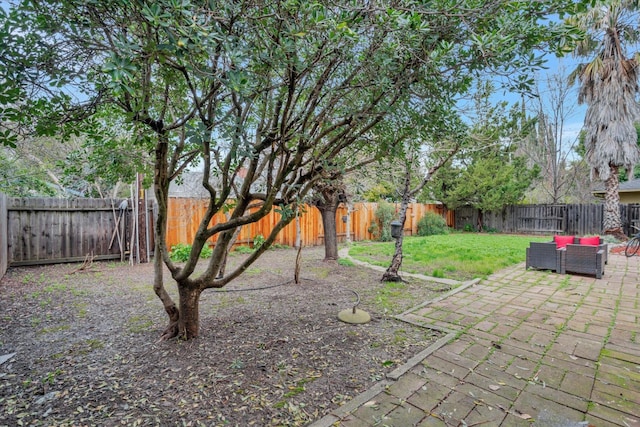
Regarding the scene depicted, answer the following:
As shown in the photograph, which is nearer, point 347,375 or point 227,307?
point 347,375

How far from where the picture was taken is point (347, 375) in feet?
7.98

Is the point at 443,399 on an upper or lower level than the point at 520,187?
lower

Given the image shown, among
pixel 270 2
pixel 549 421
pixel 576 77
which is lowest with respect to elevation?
pixel 549 421

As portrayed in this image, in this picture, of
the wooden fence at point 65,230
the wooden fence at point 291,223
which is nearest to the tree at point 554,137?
the wooden fence at point 291,223

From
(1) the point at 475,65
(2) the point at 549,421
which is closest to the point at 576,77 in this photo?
(1) the point at 475,65

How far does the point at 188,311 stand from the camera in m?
2.92

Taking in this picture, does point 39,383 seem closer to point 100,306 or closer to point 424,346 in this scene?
point 100,306

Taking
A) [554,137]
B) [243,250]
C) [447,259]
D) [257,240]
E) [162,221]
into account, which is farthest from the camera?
[554,137]

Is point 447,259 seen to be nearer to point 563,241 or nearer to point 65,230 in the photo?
point 563,241

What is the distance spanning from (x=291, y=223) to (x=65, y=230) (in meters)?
5.94

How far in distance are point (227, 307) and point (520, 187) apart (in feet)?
51.4

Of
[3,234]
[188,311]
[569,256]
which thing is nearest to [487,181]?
[569,256]

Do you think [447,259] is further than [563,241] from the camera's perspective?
Yes

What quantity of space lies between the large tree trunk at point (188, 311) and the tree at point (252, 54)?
0.02m
